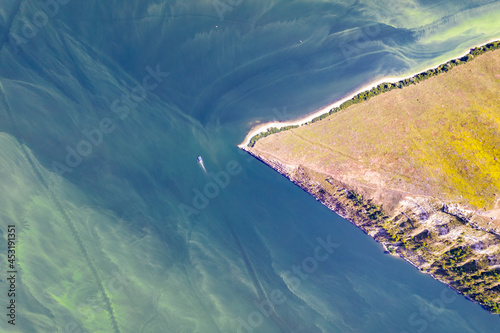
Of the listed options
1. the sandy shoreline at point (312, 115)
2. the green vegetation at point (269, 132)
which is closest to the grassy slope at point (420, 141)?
the green vegetation at point (269, 132)

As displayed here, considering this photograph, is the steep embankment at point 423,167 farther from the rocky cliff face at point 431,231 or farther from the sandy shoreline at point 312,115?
the sandy shoreline at point 312,115

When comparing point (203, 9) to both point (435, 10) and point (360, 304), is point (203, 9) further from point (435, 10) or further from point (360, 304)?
point (360, 304)

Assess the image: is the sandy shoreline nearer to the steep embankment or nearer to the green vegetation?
the green vegetation

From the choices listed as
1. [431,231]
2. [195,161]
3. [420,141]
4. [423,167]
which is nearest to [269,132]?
[195,161]

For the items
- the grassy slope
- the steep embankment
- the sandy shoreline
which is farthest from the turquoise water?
the grassy slope

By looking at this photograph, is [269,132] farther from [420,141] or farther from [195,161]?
[420,141]

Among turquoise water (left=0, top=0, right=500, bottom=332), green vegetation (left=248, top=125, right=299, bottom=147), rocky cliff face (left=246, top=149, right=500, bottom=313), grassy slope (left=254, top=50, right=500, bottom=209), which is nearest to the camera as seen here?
grassy slope (left=254, top=50, right=500, bottom=209)
